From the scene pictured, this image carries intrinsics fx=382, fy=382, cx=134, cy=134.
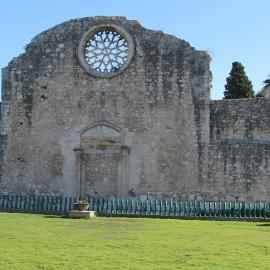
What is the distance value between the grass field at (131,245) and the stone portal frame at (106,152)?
4129mm

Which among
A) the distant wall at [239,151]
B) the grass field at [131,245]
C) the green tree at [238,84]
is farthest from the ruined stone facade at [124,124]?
the green tree at [238,84]

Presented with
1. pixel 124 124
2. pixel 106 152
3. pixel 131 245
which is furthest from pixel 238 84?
pixel 131 245

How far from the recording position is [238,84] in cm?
2597

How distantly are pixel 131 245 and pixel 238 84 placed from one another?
20033 millimetres

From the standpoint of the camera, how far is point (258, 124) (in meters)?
15.7

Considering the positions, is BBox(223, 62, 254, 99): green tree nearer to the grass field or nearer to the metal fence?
the metal fence

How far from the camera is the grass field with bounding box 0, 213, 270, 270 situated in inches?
264

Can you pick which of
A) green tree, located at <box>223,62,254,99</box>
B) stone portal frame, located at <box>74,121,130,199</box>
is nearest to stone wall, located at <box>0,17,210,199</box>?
stone portal frame, located at <box>74,121,130,199</box>

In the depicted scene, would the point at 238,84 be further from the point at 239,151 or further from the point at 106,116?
the point at 106,116

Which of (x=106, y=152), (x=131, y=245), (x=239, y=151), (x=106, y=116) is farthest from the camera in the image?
(x=106, y=116)

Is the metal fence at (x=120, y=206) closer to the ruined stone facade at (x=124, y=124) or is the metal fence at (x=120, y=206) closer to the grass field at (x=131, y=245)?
the ruined stone facade at (x=124, y=124)

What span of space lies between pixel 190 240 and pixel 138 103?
27.9 feet

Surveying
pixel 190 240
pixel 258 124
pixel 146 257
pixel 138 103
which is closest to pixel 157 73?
Answer: pixel 138 103

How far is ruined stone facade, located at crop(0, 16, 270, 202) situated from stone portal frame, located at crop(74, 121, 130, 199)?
0.14ft
